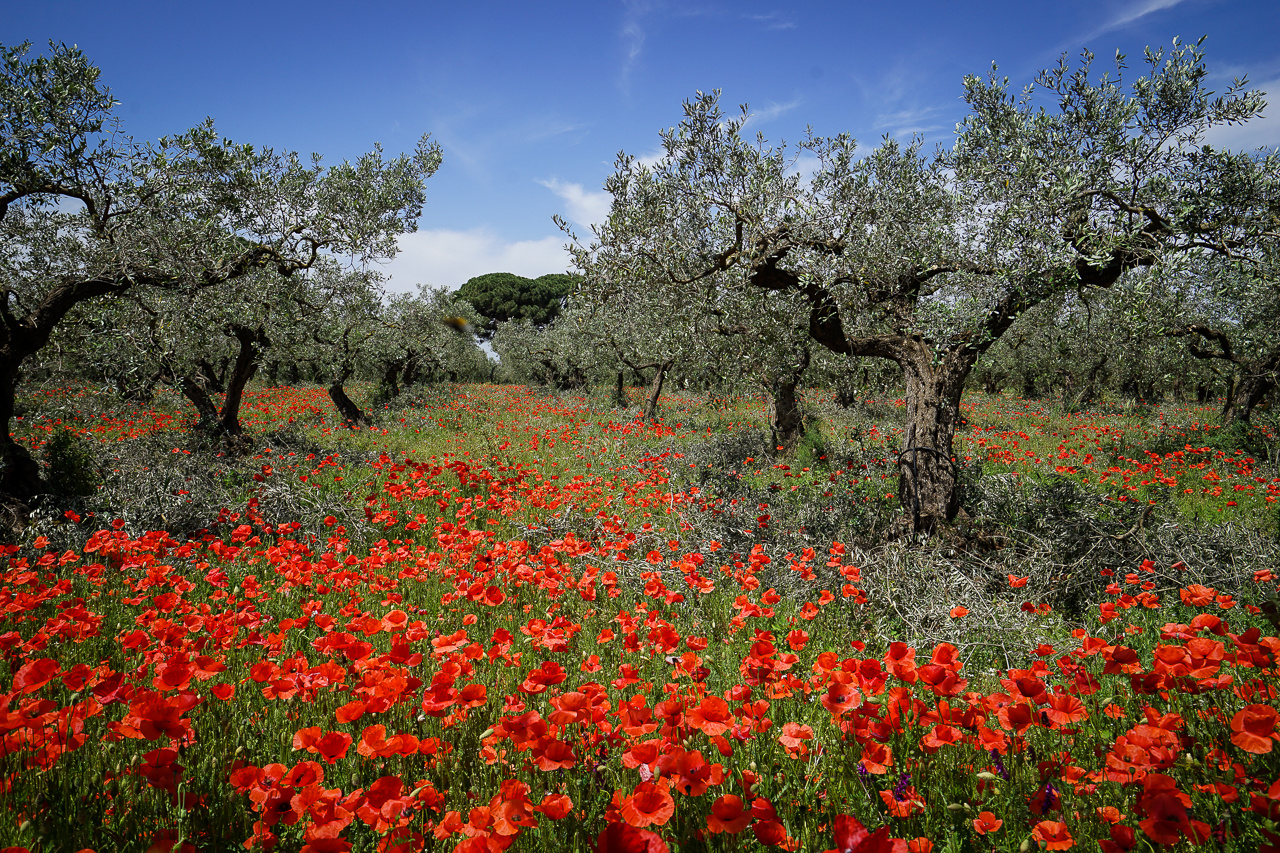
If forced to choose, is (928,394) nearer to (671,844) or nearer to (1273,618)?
(1273,618)

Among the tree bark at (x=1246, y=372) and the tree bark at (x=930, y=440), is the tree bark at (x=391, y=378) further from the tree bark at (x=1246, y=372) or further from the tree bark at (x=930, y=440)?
the tree bark at (x=1246, y=372)

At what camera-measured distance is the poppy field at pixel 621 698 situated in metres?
1.92

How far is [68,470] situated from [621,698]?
30.5 ft

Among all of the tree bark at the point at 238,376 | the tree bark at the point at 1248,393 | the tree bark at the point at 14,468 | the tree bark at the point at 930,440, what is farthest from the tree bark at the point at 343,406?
the tree bark at the point at 1248,393

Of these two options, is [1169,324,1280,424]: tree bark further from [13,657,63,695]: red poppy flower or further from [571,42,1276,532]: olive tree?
[13,657,63,695]: red poppy flower

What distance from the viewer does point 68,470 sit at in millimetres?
7703

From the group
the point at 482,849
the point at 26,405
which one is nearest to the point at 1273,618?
the point at 482,849

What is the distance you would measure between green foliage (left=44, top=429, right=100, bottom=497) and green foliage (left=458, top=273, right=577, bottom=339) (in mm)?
54743

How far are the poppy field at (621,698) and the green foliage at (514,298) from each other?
56.9 metres

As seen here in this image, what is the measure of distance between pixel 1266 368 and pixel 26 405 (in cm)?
3392

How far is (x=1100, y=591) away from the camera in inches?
208

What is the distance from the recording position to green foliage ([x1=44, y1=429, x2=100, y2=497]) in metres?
7.60

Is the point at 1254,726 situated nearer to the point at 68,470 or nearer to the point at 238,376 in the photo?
the point at 68,470

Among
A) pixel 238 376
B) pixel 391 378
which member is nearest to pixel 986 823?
pixel 238 376
